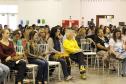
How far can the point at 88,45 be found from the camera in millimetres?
9930

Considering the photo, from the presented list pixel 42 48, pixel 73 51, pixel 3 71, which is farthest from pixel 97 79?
pixel 3 71

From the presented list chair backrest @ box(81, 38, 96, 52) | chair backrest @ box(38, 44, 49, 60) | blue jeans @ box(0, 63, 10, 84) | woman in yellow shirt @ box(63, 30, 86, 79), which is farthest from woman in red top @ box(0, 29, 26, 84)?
chair backrest @ box(81, 38, 96, 52)

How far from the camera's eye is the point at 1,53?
645 centimetres

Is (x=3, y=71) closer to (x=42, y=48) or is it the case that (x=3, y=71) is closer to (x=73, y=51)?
(x=42, y=48)

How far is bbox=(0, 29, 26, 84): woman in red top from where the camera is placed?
6.49 m

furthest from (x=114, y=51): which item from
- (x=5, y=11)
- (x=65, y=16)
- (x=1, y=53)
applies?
(x=5, y=11)

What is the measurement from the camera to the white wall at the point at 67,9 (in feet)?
50.7

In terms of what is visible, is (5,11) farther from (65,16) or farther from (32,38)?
(32,38)

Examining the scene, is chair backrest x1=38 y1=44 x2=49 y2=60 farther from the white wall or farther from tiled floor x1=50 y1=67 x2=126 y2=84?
the white wall

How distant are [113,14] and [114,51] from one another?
6.98 metres

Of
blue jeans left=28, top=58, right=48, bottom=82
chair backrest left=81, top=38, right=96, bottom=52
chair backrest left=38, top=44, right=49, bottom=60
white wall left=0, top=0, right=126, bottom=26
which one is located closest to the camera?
blue jeans left=28, top=58, right=48, bottom=82

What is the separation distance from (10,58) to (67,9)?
30.1 feet

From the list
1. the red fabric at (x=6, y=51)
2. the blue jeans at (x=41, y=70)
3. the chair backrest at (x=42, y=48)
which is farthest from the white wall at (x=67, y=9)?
the red fabric at (x=6, y=51)

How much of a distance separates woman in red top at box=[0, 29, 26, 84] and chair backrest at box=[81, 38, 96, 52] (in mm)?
3606
